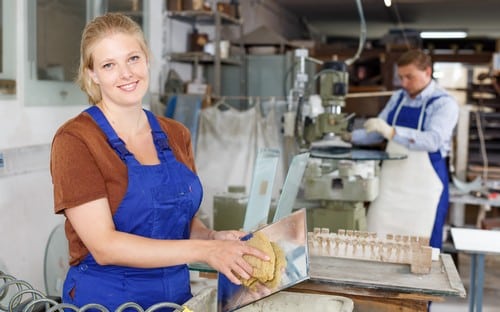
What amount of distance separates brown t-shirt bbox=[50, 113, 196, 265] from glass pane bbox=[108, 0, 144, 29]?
1.99 m

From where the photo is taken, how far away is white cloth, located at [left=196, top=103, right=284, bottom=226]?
3640 millimetres

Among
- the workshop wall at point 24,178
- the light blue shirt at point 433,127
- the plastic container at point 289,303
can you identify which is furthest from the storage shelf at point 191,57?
the plastic container at point 289,303

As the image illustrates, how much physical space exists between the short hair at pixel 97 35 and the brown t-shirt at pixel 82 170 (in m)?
0.07

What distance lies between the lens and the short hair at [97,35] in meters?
1.27

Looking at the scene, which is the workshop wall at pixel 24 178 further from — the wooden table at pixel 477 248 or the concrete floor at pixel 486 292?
the concrete floor at pixel 486 292

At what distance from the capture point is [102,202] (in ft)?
3.94

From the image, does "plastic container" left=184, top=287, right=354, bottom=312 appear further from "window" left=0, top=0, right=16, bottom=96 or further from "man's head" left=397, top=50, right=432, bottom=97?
"man's head" left=397, top=50, right=432, bottom=97

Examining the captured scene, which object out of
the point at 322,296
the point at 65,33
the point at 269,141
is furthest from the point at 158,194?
the point at 269,141

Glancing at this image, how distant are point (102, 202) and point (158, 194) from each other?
0.12m

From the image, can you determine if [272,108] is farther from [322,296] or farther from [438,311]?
[322,296]

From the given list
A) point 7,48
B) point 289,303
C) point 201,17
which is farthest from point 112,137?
point 201,17

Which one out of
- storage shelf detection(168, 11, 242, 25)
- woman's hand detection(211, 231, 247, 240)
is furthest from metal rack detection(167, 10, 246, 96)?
woman's hand detection(211, 231, 247, 240)

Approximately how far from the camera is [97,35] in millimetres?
1271

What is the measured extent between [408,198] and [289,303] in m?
1.70
